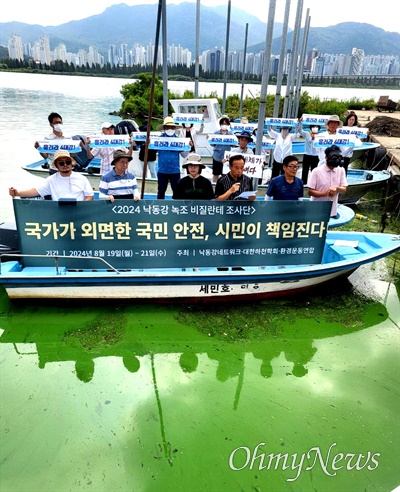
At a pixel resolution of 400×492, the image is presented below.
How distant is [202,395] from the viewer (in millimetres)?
3504

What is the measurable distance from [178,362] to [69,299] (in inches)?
62.4

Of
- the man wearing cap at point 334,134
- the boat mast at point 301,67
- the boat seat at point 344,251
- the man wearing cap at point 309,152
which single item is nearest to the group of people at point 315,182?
the boat seat at point 344,251

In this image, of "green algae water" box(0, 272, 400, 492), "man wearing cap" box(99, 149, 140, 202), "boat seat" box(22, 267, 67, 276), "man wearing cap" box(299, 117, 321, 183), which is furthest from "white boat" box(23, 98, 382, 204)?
"green algae water" box(0, 272, 400, 492)

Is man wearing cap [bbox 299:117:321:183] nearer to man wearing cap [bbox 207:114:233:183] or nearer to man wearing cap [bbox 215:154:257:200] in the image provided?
man wearing cap [bbox 207:114:233:183]

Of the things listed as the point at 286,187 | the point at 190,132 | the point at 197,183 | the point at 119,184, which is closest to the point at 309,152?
the point at 190,132

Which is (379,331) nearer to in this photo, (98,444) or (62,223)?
(98,444)

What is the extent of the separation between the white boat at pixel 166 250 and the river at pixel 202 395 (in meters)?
0.34

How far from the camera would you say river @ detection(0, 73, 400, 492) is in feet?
9.28

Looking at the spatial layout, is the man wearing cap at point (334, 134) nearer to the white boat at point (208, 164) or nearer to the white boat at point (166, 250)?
the white boat at point (208, 164)

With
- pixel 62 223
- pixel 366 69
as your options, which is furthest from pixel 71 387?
pixel 366 69

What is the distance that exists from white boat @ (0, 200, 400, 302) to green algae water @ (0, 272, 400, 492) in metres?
0.35

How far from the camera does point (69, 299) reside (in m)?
4.55

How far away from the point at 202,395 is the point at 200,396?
24 millimetres

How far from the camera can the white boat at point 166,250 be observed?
4.23 meters
